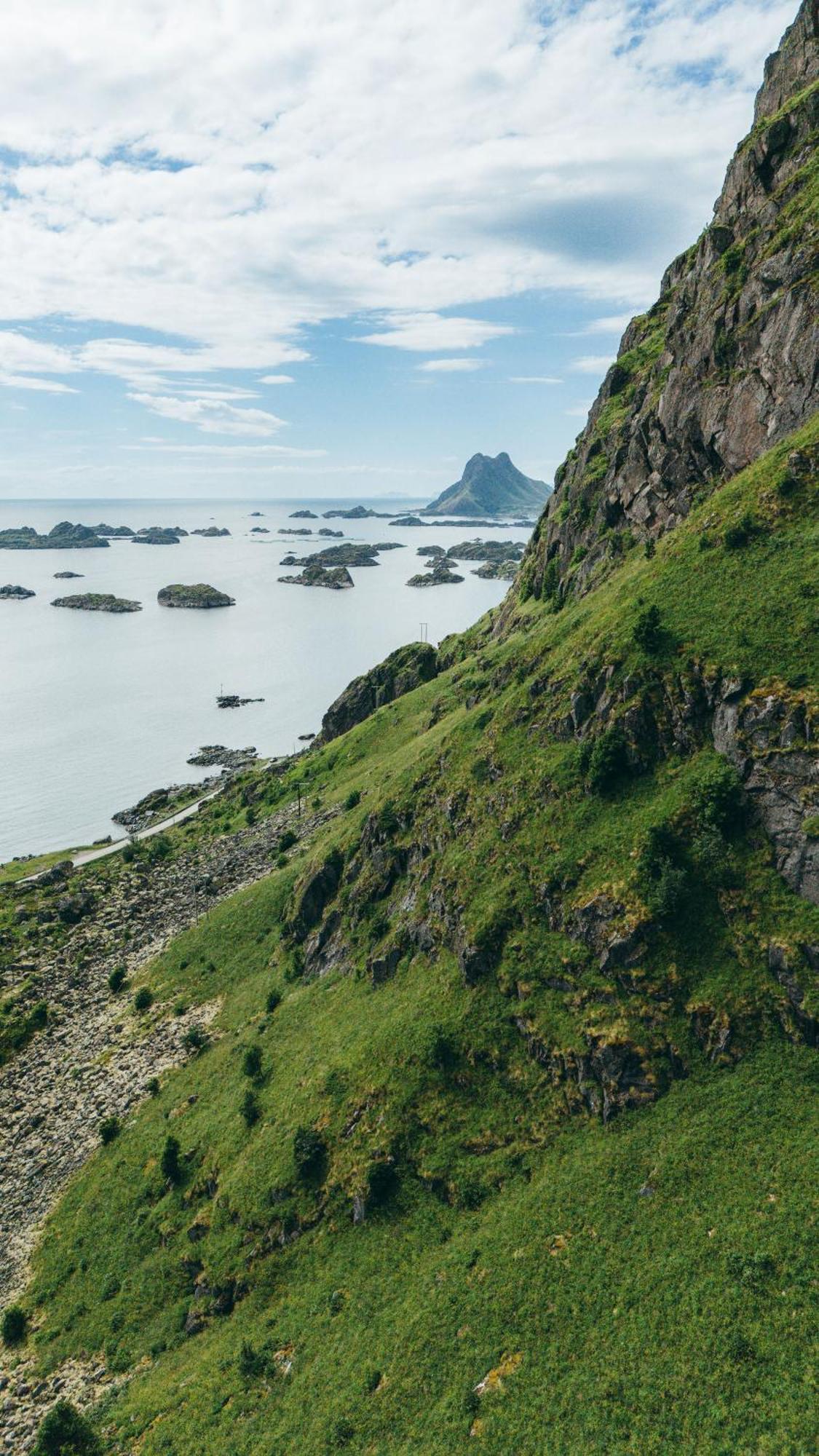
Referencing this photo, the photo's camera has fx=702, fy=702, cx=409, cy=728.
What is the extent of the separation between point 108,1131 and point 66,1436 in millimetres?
23601

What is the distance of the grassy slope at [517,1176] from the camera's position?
29859 millimetres

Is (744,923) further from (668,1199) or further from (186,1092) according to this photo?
(186,1092)

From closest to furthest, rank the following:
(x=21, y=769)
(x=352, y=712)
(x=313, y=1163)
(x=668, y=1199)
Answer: (x=668, y=1199), (x=313, y=1163), (x=352, y=712), (x=21, y=769)

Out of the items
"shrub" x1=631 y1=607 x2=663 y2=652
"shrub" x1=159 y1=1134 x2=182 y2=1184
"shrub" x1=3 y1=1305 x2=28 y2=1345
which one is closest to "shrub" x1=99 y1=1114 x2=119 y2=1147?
"shrub" x1=159 y1=1134 x2=182 y2=1184

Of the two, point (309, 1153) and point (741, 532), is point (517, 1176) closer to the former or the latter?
point (309, 1153)

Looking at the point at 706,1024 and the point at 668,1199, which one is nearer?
the point at 668,1199

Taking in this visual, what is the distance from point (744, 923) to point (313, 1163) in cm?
3202

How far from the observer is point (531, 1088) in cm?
4288

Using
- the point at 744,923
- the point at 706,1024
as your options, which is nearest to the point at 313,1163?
the point at 706,1024

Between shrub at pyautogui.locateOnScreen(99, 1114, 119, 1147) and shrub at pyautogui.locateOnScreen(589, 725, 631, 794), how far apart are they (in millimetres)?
51202

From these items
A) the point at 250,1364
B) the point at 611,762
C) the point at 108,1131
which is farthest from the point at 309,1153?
the point at 611,762

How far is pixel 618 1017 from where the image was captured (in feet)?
133

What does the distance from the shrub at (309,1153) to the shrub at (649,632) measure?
41.1 metres

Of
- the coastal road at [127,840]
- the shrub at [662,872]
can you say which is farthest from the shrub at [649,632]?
the coastal road at [127,840]
